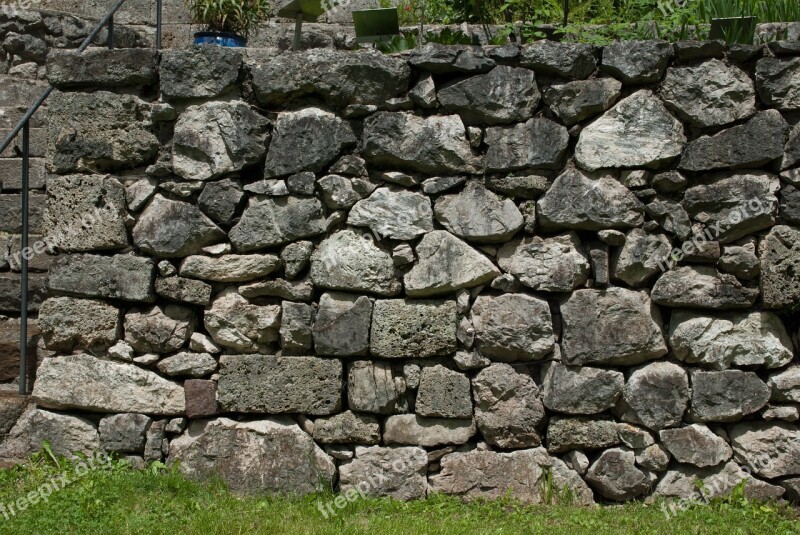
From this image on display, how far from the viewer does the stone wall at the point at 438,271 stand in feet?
11.7

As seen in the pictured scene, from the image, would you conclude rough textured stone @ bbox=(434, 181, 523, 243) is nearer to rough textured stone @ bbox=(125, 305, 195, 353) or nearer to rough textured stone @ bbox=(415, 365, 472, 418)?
rough textured stone @ bbox=(415, 365, 472, 418)

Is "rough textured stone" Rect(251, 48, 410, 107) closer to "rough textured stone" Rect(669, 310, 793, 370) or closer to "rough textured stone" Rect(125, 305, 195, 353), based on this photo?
"rough textured stone" Rect(125, 305, 195, 353)

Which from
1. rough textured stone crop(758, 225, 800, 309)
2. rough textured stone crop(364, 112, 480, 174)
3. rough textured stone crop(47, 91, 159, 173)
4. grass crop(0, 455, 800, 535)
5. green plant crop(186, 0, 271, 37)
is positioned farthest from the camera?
green plant crop(186, 0, 271, 37)

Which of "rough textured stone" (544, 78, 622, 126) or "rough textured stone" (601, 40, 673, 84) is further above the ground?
"rough textured stone" (601, 40, 673, 84)

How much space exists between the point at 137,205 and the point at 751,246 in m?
3.17

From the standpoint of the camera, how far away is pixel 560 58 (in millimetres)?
3576

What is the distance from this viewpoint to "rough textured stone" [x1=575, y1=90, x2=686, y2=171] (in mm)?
3574

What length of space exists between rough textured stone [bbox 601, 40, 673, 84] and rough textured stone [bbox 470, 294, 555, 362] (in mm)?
1241

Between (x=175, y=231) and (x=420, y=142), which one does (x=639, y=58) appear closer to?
(x=420, y=142)

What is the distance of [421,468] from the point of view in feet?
12.0

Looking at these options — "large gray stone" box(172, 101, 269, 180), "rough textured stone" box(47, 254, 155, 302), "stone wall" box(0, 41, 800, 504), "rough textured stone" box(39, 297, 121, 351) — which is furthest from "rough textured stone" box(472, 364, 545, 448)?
"rough textured stone" box(39, 297, 121, 351)

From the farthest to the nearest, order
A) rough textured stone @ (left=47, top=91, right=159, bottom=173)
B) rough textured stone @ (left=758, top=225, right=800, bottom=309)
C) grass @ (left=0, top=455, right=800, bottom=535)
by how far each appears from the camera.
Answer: rough textured stone @ (left=47, top=91, right=159, bottom=173), rough textured stone @ (left=758, top=225, right=800, bottom=309), grass @ (left=0, top=455, right=800, bottom=535)

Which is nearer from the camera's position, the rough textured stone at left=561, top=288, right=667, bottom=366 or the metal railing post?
the rough textured stone at left=561, top=288, right=667, bottom=366

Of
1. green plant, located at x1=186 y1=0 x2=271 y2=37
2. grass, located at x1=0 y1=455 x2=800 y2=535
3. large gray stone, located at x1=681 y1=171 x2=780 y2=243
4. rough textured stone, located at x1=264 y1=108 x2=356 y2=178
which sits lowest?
grass, located at x1=0 y1=455 x2=800 y2=535
